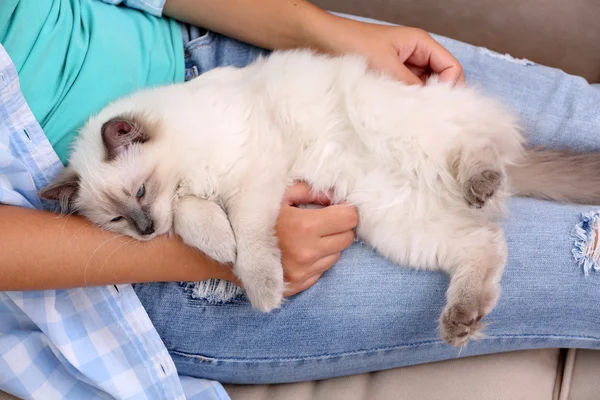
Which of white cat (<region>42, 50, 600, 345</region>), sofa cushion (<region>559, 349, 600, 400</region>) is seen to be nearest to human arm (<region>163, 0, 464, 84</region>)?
white cat (<region>42, 50, 600, 345</region>)

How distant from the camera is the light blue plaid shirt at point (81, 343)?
115 cm

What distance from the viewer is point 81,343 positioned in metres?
1.17

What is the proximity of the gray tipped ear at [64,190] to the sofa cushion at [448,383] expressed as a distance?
580mm

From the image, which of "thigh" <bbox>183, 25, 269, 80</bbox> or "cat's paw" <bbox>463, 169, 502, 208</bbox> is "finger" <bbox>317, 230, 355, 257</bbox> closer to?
"cat's paw" <bbox>463, 169, 502, 208</bbox>

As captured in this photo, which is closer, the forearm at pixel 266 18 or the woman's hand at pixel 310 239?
the woman's hand at pixel 310 239

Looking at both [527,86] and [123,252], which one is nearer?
[123,252]

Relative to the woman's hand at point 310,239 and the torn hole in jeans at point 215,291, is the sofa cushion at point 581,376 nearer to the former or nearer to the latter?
the woman's hand at point 310,239

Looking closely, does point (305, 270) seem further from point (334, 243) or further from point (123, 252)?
point (123, 252)

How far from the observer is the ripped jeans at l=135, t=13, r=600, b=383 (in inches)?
45.4

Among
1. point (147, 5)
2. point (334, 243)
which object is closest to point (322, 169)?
point (334, 243)

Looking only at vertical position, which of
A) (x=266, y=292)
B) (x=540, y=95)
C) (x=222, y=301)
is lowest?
(x=222, y=301)

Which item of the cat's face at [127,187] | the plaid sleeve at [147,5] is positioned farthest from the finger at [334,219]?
the plaid sleeve at [147,5]

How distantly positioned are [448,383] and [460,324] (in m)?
0.22

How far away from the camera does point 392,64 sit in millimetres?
1335
